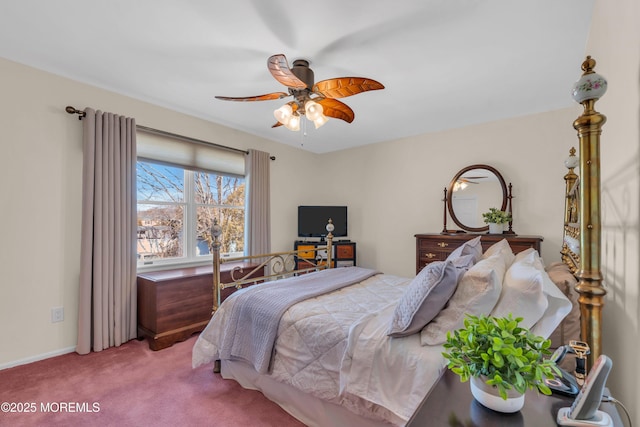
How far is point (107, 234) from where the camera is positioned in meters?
2.76

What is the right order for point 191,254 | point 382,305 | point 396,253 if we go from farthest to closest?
point 396,253 → point 191,254 → point 382,305

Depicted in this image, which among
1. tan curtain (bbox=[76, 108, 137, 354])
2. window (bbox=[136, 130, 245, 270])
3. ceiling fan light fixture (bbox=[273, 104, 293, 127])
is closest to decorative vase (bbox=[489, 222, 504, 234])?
ceiling fan light fixture (bbox=[273, 104, 293, 127])

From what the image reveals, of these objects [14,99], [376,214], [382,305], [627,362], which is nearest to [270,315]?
[382,305]

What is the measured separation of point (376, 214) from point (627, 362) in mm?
3754

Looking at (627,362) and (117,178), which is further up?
(117,178)

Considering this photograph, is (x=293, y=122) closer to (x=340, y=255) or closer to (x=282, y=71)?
(x=282, y=71)

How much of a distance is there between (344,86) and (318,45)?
392 mm

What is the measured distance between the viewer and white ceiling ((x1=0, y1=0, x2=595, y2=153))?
179 centimetres

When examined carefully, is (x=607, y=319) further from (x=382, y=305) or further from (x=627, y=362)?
(x=382, y=305)

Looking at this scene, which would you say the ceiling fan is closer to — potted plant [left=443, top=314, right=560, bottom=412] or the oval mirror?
potted plant [left=443, top=314, right=560, bottom=412]

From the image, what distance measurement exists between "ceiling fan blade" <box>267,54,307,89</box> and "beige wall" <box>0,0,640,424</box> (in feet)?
4.96

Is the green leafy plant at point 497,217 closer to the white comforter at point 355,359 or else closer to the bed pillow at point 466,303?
the white comforter at point 355,359

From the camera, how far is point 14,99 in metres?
2.41

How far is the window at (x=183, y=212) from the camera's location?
328 cm
